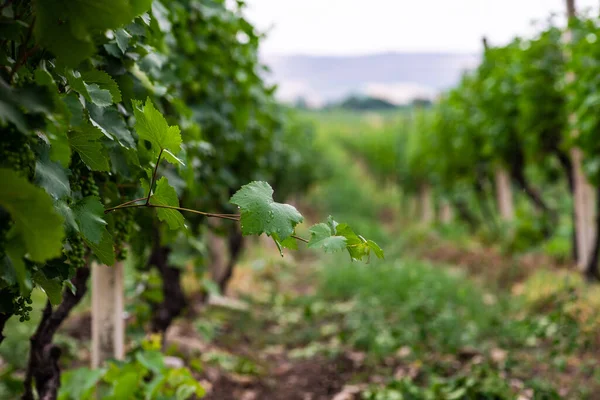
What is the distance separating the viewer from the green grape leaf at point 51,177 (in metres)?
1.27

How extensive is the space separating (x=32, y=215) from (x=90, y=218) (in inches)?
15.6

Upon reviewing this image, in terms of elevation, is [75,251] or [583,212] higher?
[583,212]

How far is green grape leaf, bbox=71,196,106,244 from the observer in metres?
1.43

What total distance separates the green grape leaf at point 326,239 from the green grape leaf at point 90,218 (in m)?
0.54

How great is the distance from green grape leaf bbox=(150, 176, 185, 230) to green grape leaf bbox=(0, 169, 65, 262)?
44cm

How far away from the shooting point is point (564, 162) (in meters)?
8.71

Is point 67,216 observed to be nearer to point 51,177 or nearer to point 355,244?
point 51,177

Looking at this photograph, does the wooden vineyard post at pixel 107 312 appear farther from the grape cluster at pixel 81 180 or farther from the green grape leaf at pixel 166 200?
the green grape leaf at pixel 166 200

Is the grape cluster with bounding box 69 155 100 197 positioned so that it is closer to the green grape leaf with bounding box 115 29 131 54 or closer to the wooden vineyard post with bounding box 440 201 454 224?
the green grape leaf with bounding box 115 29 131 54

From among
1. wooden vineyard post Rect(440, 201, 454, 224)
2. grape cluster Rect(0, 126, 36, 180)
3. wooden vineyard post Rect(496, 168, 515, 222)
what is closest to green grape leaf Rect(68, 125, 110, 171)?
grape cluster Rect(0, 126, 36, 180)

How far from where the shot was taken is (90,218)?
1441 millimetres

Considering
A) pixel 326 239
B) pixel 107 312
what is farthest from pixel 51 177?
pixel 107 312

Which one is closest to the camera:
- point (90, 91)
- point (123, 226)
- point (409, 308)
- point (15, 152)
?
point (15, 152)

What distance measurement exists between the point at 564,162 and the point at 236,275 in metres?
6.04
